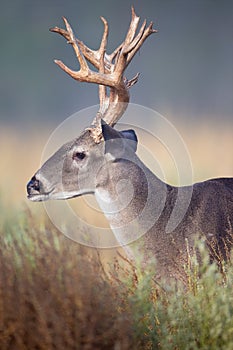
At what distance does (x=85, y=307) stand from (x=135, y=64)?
1129 centimetres

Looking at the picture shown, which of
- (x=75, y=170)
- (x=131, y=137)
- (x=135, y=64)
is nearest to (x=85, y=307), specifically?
(x=75, y=170)

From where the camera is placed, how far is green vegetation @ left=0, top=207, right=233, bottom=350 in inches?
162

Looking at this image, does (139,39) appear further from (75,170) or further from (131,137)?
(75,170)

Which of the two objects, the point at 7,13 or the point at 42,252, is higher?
the point at 7,13

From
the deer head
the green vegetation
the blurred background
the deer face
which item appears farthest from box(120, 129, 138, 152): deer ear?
the blurred background

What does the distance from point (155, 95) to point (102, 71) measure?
8.46 m

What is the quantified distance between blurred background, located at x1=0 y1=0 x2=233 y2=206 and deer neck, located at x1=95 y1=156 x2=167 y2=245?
6.16 metres

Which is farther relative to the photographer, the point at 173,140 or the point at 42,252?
the point at 173,140

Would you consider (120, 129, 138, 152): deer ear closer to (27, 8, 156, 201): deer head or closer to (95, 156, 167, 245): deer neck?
(27, 8, 156, 201): deer head

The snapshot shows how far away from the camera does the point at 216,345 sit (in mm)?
4551

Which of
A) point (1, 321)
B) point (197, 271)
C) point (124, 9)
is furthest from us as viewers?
point (124, 9)

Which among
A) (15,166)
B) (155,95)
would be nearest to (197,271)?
(15,166)

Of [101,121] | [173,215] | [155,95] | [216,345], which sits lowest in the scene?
[216,345]

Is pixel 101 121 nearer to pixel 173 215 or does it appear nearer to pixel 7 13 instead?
pixel 173 215
